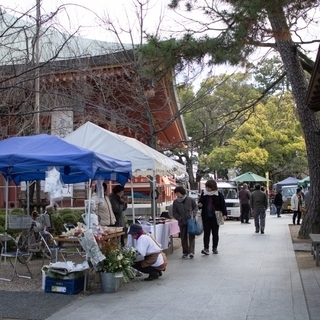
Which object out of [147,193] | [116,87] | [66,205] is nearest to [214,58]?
[116,87]

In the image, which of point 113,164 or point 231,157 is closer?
point 113,164

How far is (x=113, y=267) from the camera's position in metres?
7.82

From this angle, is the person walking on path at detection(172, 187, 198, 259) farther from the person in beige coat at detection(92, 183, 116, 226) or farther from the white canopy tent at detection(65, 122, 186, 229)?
the person in beige coat at detection(92, 183, 116, 226)

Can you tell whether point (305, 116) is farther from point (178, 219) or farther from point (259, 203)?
point (178, 219)

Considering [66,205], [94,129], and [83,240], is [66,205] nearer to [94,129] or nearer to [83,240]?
[94,129]

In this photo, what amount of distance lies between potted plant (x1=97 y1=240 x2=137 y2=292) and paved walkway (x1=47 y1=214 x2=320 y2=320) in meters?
0.19

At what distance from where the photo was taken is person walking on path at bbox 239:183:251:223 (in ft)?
76.4

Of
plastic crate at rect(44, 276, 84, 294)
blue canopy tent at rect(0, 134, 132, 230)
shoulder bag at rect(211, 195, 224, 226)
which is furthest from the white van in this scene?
plastic crate at rect(44, 276, 84, 294)

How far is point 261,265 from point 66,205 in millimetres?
8578

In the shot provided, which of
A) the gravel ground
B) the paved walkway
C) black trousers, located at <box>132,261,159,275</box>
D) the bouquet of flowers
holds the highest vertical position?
the bouquet of flowers

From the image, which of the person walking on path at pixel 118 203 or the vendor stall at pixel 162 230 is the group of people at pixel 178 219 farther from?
the vendor stall at pixel 162 230

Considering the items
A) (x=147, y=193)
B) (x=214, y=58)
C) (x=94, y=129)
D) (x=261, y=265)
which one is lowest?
(x=261, y=265)

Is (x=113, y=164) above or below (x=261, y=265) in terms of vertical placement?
above

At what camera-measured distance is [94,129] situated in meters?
11.8
